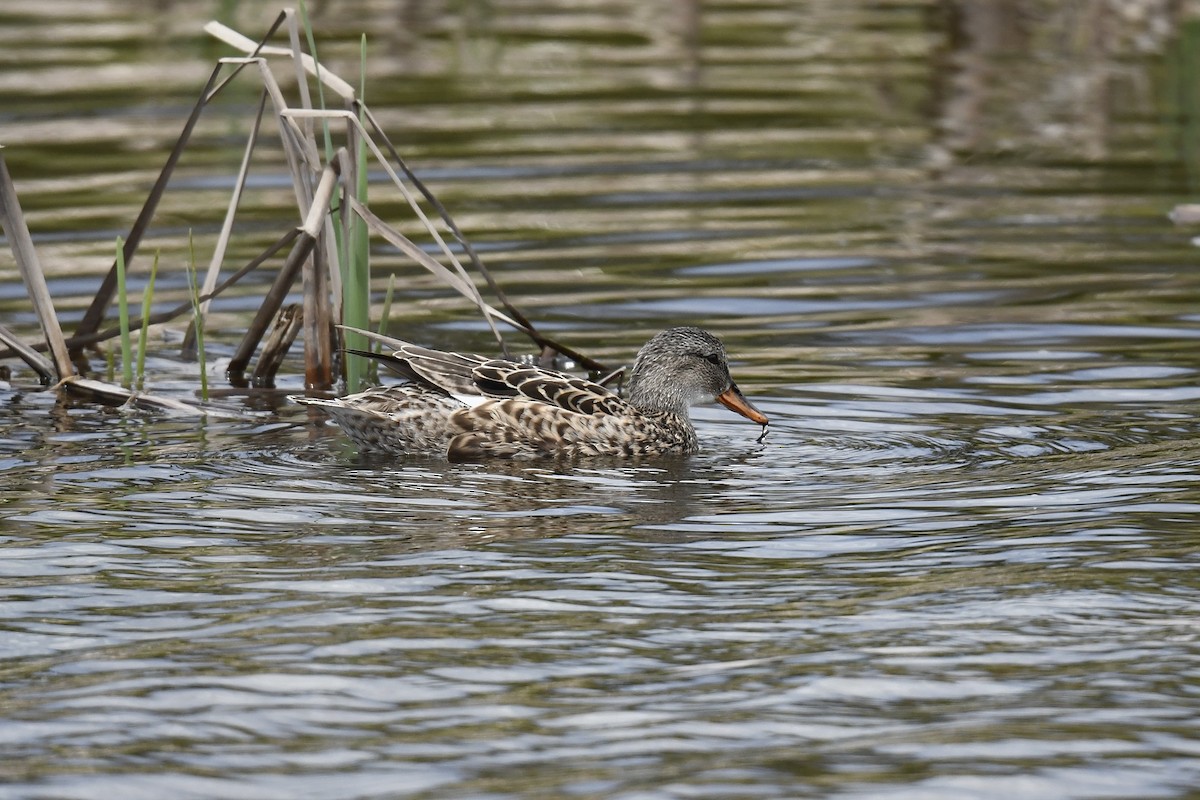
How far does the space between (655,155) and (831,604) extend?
33.8 feet

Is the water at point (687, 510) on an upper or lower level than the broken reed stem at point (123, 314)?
lower

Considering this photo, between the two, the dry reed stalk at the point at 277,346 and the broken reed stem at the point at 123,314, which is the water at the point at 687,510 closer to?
the dry reed stalk at the point at 277,346

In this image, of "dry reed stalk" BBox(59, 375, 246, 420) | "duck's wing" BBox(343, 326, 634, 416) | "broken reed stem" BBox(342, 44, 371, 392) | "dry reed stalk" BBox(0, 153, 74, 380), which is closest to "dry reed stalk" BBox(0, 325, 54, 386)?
"dry reed stalk" BBox(0, 153, 74, 380)

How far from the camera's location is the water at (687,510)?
→ 5.09 metres

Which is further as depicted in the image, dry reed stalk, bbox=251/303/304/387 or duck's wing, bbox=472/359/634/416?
dry reed stalk, bbox=251/303/304/387

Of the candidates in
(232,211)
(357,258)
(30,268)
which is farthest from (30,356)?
(357,258)

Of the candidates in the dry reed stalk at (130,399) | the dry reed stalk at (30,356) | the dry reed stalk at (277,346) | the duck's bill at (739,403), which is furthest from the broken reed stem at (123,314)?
the duck's bill at (739,403)

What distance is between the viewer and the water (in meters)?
5.09

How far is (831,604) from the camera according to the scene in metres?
6.20

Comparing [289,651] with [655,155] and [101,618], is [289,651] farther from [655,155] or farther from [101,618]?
[655,155]

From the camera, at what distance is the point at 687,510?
25.3ft

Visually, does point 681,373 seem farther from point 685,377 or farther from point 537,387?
point 537,387

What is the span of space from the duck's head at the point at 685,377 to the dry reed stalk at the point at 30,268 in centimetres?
260

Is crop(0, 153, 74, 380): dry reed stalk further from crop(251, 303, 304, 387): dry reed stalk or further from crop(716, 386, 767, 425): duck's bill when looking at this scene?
crop(716, 386, 767, 425): duck's bill
